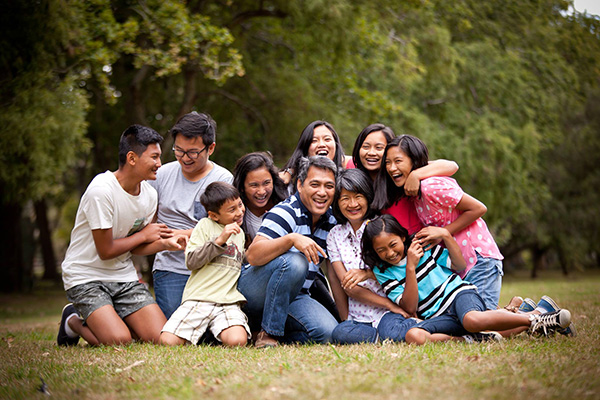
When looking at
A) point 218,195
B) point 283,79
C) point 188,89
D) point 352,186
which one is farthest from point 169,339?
point 283,79

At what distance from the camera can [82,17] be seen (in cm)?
916

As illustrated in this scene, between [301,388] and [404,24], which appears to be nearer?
[301,388]

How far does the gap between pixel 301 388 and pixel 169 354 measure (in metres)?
1.59

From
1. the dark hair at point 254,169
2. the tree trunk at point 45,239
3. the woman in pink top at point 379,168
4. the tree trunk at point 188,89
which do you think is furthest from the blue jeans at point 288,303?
the tree trunk at point 45,239

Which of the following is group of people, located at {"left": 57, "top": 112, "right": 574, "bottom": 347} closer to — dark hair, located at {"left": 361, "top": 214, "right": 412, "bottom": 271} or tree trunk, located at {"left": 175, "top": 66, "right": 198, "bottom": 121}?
dark hair, located at {"left": 361, "top": 214, "right": 412, "bottom": 271}

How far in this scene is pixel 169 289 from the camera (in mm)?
5586

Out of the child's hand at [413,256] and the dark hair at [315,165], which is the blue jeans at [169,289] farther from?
the child's hand at [413,256]

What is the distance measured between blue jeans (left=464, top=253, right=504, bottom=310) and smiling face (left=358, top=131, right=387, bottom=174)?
1254 millimetres

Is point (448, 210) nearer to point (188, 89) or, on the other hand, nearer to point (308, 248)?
point (308, 248)

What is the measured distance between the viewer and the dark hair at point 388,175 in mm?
4961

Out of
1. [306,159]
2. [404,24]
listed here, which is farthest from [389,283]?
[404,24]

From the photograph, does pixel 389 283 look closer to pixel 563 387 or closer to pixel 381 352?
pixel 381 352

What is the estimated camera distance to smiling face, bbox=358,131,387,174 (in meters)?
5.38

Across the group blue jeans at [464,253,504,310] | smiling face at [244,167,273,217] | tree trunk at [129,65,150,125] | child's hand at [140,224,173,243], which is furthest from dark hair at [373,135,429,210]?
tree trunk at [129,65,150,125]
